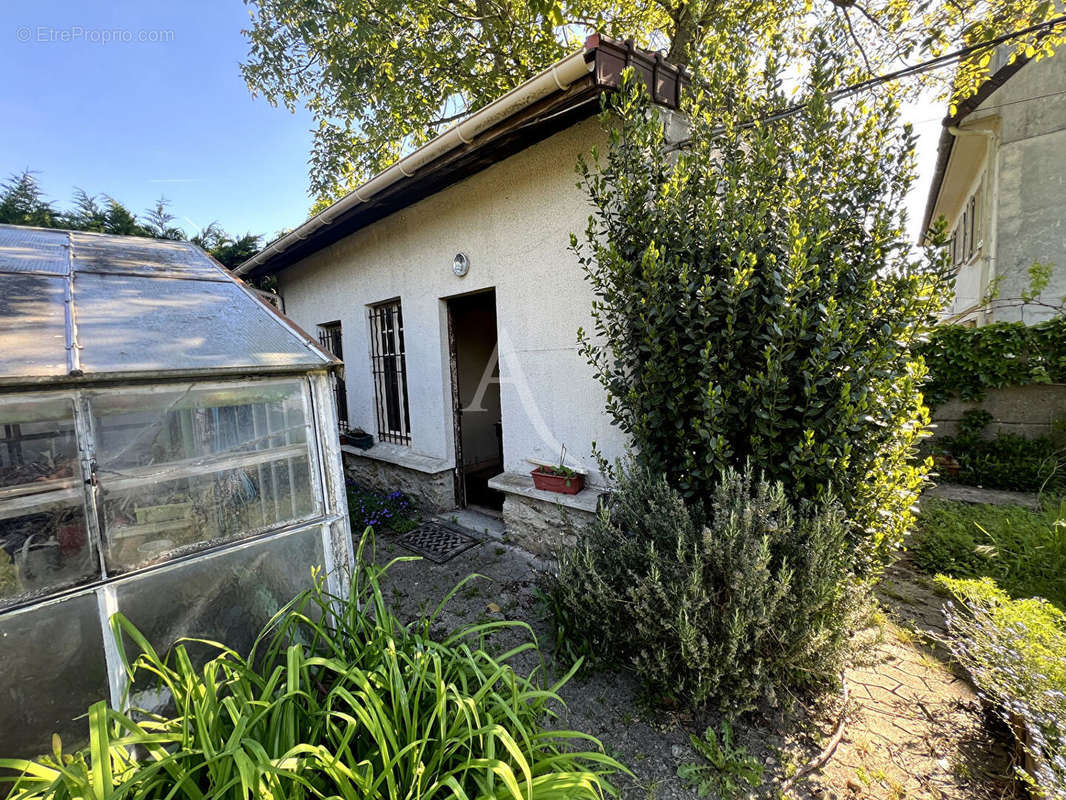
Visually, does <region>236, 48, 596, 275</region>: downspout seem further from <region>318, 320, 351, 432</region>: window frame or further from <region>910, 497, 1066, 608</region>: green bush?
<region>910, 497, 1066, 608</region>: green bush

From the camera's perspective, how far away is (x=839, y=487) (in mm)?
2531

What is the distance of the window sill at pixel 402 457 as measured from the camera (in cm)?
540

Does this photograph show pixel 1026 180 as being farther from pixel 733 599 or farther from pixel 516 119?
pixel 733 599

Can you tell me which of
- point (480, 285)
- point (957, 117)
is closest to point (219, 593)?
point (480, 285)

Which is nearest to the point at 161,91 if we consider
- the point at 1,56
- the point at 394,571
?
the point at 1,56

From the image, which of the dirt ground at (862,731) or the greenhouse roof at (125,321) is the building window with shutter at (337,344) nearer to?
the greenhouse roof at (125,321)

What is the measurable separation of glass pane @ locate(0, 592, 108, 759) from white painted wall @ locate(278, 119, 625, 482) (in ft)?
10.7

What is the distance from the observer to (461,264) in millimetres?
4887

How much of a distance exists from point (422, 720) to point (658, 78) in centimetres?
432

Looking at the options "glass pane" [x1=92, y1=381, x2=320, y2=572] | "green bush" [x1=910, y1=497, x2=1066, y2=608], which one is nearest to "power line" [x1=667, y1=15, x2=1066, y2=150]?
"glass pane" [x1=92, y1=381, x2=320, y2=572]

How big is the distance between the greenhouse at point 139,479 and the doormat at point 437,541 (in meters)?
1.93

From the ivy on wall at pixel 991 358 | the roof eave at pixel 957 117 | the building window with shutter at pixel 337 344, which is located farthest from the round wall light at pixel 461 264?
the ivy on wall at pixel 991 358

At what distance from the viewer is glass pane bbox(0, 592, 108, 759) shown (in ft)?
5.50

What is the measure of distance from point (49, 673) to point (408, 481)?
4.14 meters
